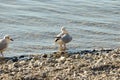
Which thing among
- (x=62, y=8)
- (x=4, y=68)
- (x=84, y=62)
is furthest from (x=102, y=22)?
(x=4, y=68)

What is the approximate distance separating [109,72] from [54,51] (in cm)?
488

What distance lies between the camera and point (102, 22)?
2111cm

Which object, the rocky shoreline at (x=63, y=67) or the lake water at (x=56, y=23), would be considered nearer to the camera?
the rocky shoreline at (x=63, y=67)

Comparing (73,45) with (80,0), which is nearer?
(73,45)

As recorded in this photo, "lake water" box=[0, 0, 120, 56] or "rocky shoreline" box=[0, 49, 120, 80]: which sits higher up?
"rocky shoreline" box=[0, 49, 120, 80]

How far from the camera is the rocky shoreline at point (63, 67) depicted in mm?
11312

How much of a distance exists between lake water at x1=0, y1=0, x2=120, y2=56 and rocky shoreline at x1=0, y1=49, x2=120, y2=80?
2.41m

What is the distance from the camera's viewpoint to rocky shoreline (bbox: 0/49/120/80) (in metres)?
11.3

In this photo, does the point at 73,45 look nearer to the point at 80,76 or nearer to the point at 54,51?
the point at 54,51

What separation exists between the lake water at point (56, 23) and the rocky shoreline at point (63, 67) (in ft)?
7.92

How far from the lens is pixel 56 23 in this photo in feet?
67.7

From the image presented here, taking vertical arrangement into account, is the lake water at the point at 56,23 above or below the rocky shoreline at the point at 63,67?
below

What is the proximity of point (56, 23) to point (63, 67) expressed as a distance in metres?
8.52

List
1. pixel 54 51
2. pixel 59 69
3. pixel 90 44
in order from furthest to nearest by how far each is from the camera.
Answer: pixel 90 44, pixel 54 51, pixel 59 69
